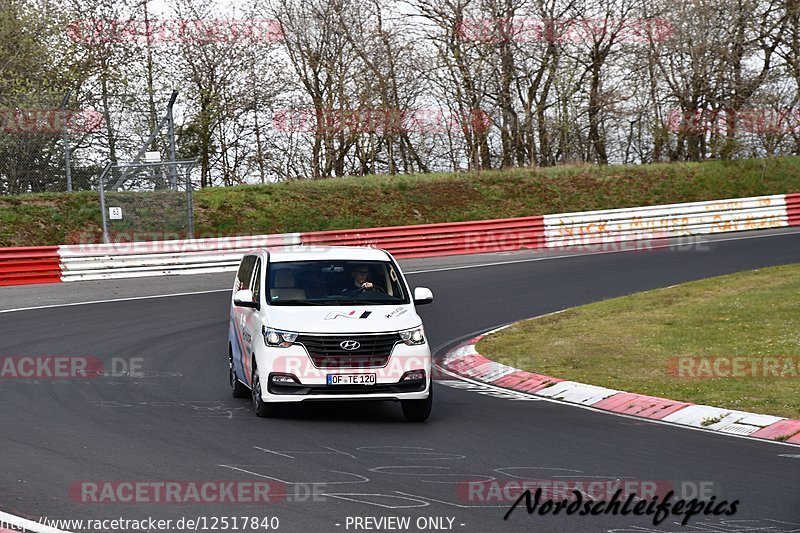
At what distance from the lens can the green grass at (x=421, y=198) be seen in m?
31.7

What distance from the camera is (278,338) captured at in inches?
413

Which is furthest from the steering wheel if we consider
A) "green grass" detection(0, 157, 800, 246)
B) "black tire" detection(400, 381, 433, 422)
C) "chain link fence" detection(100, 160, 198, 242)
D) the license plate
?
"green grass" detection(0, 157, 800, 246)

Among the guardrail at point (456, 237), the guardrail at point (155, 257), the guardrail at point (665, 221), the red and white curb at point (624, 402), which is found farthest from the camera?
the guardrail at point (665, 221)

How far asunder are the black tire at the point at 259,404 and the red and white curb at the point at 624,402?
349 cm

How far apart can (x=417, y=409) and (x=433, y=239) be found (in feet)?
65.8

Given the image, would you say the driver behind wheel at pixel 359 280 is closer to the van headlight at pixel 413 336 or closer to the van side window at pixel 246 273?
the van headlight at pixel 413 336

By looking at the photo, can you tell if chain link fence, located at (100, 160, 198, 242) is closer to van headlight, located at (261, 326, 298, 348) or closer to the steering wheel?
the steering wheel

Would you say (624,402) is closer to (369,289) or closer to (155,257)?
(369,289)

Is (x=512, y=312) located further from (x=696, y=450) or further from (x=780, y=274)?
(x=696, y=450)

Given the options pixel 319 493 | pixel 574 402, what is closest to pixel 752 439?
pixel 574 402

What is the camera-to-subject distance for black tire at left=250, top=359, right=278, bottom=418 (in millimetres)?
10609

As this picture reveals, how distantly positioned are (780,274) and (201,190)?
20203 mm

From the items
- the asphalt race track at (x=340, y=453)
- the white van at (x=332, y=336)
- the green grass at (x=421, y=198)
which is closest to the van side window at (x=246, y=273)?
the white van at (x=332, y=336)

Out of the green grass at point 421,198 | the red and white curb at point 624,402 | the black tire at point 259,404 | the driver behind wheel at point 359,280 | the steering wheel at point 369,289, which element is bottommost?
the red and white curb at point 624,402
